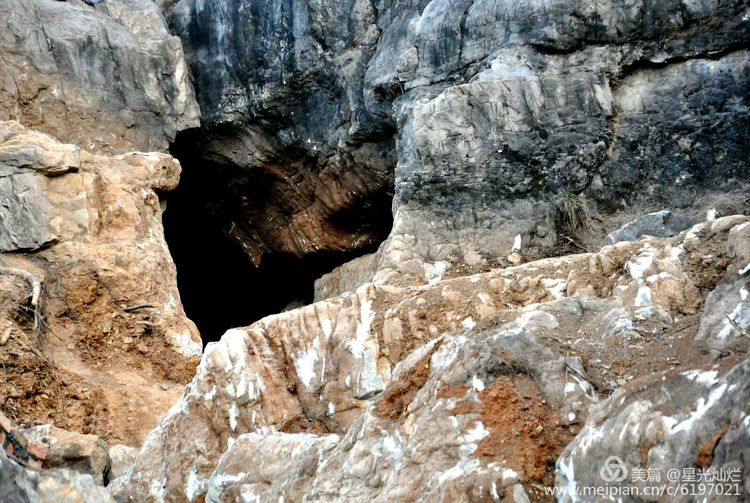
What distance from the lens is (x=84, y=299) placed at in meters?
10.5

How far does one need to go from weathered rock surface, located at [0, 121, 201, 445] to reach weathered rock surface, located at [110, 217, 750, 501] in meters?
3.19

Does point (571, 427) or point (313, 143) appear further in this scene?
point (313, 143)

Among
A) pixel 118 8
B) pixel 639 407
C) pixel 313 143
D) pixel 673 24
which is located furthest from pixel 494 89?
pixel 639 407

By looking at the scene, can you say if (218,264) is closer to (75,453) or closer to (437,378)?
(75,453)

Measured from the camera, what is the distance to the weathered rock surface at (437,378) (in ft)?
14.3

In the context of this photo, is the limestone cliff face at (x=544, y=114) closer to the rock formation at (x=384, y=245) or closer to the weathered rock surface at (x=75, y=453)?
the rock formation at (x=384, y=245)

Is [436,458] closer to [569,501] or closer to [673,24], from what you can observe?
[569,501]

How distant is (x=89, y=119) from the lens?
13469 millimetres

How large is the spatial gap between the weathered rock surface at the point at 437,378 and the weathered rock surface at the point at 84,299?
3192mm

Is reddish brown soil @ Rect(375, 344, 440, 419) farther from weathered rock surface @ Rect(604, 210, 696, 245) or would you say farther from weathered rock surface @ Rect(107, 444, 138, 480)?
weathered rock surface @ Rect(604, 210, 696, 245)

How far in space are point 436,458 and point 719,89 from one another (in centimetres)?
741

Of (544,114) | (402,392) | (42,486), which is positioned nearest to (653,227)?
(544,114)

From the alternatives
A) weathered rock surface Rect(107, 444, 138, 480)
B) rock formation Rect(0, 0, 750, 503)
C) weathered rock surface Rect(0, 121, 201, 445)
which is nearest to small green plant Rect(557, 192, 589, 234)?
rock formation Rect(0, 0, 750, 503)

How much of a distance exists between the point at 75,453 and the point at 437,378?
12.3 feet
